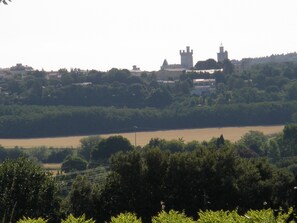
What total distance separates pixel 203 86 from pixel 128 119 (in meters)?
45.8

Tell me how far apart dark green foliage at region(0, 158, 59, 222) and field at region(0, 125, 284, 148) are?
77.0 meters

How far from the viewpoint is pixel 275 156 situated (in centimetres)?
8169

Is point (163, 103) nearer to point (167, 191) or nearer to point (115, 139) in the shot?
point (115, 139)

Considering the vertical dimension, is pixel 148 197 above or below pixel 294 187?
below

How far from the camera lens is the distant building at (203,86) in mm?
181100

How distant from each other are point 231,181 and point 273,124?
100709mm

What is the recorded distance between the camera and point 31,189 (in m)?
35.6

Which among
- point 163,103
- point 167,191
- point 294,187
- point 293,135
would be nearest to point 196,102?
point 163,103

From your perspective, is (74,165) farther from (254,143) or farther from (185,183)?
(185,183)

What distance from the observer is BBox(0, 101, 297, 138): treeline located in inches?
5266

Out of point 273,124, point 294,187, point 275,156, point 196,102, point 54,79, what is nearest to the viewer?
point 294,187

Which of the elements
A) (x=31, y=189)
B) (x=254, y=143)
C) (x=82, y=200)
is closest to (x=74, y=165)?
(x=254, y=143)

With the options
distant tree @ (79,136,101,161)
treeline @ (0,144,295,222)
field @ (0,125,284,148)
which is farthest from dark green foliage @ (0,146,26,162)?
treeline @ (0,144,295,222)

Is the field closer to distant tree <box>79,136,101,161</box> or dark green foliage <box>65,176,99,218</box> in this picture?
distant tree <box>79,136,101,161</box>
